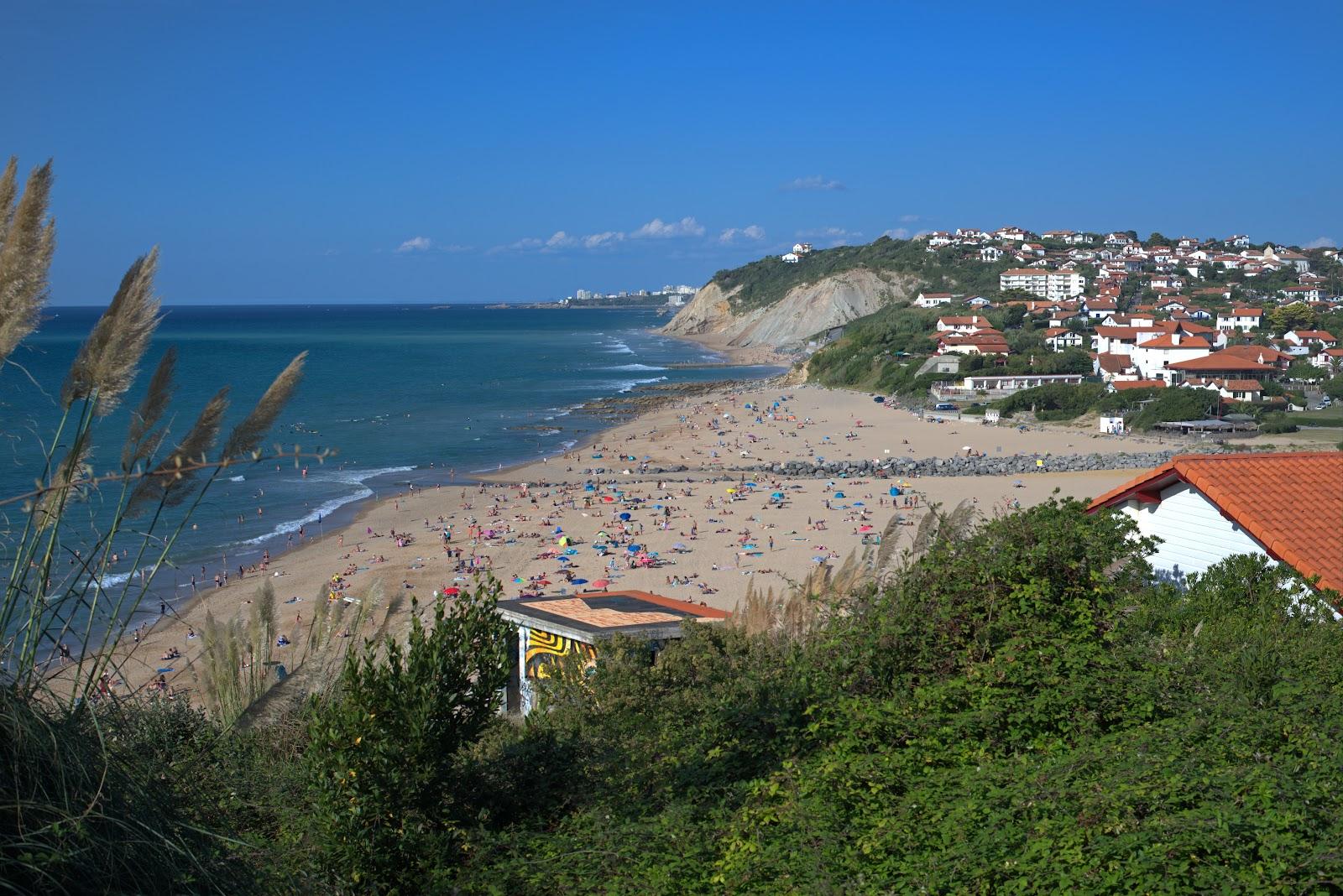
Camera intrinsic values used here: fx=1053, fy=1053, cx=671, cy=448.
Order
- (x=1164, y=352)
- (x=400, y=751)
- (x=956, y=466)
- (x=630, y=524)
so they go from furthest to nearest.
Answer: (x=1164, y=352) < (x=956, y=466) < (x=630, y=524) < (x=400, y=751)

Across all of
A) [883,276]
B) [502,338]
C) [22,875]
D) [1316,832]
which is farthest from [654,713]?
[502,338]

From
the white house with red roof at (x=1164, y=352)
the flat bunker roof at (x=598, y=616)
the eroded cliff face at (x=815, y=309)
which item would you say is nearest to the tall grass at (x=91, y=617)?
the flat bunker roof at (x=598, y=616)

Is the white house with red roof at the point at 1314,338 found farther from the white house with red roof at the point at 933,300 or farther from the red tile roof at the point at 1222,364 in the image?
the white house with red roof at the point at 933,300

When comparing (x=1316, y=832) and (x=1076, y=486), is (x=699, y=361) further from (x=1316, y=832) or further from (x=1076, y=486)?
(x=1316, y=832)

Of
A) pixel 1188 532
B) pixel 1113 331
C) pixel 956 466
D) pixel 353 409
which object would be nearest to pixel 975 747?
pixel 1188 532

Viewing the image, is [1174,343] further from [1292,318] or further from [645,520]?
[645,520]
